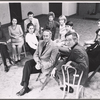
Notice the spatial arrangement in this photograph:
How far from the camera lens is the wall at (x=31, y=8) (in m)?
9.22

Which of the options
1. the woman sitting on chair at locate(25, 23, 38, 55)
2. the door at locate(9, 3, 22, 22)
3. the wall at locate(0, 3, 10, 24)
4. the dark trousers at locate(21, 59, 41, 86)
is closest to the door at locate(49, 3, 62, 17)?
the door at locate(9, 3, 22, 22)

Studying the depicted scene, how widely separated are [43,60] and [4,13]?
5455mm

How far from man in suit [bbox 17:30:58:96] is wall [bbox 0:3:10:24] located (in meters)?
5.21

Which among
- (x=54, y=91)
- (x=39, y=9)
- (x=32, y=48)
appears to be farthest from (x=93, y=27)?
(x=54, y=91)

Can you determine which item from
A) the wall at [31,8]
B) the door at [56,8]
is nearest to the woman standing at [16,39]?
the wall at [31,8]

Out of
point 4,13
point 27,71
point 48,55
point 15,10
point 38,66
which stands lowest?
point 27,71

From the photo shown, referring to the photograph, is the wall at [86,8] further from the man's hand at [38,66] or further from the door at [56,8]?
the man's hand at [38,66]

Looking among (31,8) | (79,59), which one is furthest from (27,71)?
(31,8)

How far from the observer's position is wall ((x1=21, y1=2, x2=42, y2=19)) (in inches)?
363

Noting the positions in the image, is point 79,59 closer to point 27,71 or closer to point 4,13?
point 27,71

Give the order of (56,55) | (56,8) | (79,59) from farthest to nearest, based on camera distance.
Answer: (56,8) < (56,55) < (79,59)

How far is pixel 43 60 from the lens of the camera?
11.1 feet

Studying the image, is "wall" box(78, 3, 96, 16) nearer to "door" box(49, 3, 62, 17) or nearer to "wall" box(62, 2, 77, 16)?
"wall" box(62, 2, 77, 16)

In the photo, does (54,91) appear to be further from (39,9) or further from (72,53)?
(39,9)
